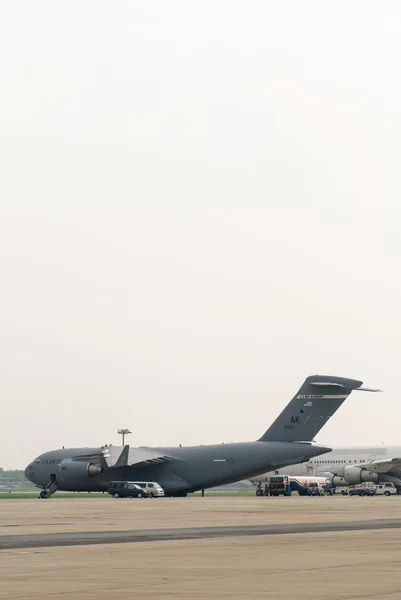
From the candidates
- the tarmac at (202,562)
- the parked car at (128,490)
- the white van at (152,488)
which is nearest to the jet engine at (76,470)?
the parked car at (128,490)

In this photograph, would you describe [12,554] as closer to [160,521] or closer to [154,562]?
[154,562]

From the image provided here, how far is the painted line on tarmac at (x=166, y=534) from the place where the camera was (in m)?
32.1

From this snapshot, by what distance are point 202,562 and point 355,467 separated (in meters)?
108

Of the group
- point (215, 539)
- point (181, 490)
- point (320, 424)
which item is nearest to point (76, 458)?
point (181, 490)

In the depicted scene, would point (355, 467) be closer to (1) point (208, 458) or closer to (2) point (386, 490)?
(2) point (386, 490)

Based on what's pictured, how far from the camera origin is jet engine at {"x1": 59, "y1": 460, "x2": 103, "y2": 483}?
357 feet

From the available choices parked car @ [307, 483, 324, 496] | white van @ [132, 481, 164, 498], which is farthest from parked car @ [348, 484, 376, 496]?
white van @ [132, 481, 164, 498]

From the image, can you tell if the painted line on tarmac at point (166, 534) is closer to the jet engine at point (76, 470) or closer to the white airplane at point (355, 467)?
the jet engine at point (76, 470)

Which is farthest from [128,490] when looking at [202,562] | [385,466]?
[202,562]

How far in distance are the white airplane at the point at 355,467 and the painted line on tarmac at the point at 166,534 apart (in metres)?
84.0

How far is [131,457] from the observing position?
110562 mm

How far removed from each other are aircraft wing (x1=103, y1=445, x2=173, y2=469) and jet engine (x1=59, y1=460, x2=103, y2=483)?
1552mm

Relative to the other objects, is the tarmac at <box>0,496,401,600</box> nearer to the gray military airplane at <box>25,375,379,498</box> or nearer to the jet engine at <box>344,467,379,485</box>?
the gray military airplane at <box>25,375,379,498</box>

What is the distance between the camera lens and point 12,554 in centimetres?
2697
